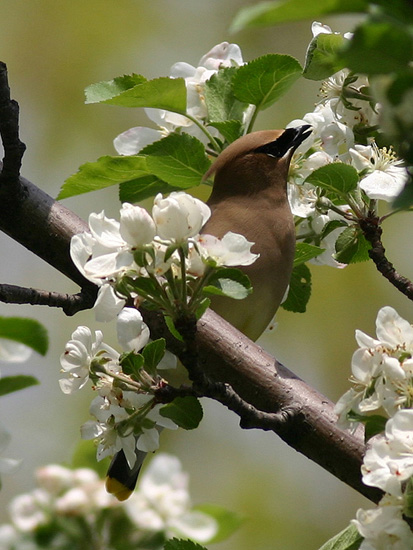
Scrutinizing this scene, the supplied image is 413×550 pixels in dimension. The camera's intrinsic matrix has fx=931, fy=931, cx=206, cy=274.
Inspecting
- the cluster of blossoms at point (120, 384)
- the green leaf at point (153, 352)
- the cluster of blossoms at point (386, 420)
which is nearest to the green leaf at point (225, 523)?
the cluster of blossoms at point (120, 384)

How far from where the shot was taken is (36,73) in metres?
8.30

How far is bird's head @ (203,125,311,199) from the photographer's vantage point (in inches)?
140

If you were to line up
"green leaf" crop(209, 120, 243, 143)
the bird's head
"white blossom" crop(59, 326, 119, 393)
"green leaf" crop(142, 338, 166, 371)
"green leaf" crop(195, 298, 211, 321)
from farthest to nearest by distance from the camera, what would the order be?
1. the bird's head
2. "green leaf" crop(209, 120, 243, 143)
3. "white blossom" crop(59, 326, 119, 393)
4. "green leaf" crop(142, 338, 166, 371)
5. "green leaf" crop(195, 298, 211, 321)

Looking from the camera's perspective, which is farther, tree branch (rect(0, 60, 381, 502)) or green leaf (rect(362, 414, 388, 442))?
tree branch (rect(0, 60, 381, 502))

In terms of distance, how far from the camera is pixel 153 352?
79.7 inches

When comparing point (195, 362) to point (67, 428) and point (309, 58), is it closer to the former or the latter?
point (309, 58)

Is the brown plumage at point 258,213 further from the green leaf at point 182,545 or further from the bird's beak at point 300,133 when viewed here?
the green leaf at point 182,545

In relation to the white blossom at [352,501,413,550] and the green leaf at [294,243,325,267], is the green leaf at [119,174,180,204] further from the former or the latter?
the white blossom at [352,501,413,550]

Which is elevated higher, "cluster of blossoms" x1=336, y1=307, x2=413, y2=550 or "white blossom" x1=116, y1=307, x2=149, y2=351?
"cluster of blossoms" x1=336, y1=307, x2=413, y2=550

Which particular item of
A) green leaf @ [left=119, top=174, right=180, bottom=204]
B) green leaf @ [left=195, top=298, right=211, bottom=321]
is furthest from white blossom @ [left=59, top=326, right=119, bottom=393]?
green leaf @ [left=119, top=174, right=180, bottom=204]

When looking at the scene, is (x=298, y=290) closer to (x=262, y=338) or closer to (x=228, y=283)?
(x=228, y=283)

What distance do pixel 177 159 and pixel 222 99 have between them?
0.34m

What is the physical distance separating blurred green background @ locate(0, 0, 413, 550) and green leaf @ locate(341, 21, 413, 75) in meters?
5.10

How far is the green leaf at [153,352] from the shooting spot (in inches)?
78.8
